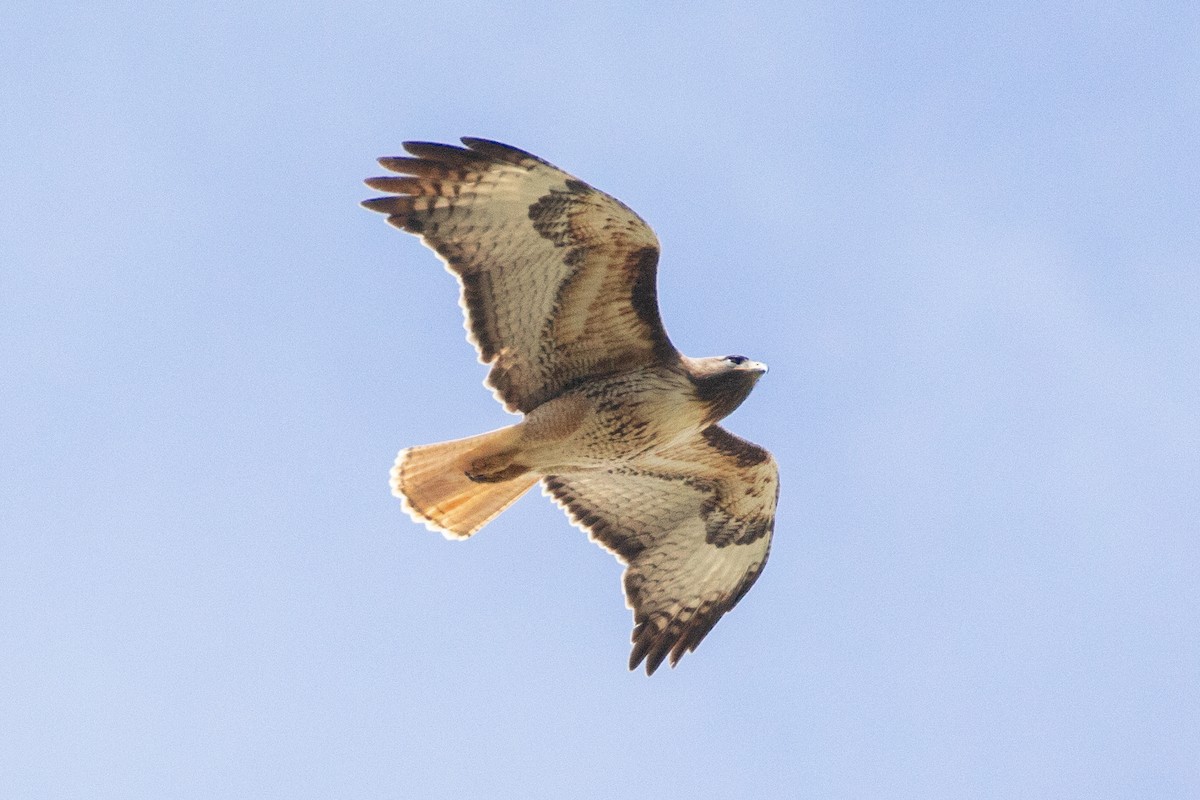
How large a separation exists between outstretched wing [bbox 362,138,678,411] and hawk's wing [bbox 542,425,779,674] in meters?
1.24

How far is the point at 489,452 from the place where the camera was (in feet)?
33.6

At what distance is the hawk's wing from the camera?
11.4 m

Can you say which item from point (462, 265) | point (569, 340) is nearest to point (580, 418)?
point (569, 340)

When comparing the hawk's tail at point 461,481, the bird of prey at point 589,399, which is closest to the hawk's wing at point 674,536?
the bird of prey at point 589,399

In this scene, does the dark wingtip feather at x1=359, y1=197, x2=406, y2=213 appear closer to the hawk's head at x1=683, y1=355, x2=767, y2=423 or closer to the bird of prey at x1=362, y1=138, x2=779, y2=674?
the bird of prey at x1=362, y1=138, x2=779, y2=674

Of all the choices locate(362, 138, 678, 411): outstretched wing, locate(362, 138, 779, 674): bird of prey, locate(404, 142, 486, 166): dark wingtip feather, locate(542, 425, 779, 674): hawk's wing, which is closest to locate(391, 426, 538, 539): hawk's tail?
locate(362, 138, 779, 674): bird of prey

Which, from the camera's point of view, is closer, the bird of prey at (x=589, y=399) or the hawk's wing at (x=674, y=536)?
the bird of prey at (x=589, y=399)

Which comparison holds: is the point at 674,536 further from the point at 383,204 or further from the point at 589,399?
the point at 383,204

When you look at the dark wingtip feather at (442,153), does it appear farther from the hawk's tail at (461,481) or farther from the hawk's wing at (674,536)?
the hawk's wing at (674,536)

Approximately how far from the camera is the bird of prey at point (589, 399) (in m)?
9.77

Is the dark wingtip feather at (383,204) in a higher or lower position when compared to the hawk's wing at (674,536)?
higher

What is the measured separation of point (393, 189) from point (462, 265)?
608 mm

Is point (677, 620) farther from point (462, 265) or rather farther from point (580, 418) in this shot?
point (462, 265)

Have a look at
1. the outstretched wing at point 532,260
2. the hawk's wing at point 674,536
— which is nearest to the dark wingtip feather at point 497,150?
the outstretched wing at point 532,260
